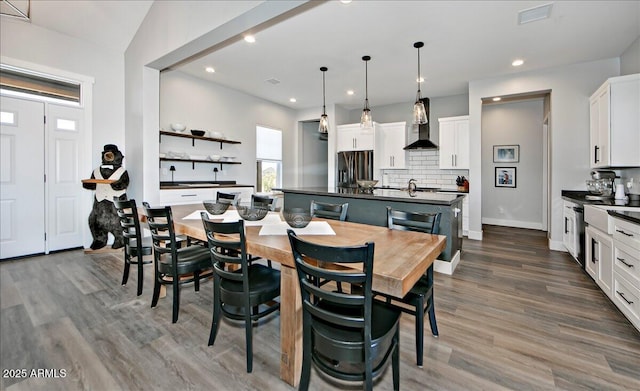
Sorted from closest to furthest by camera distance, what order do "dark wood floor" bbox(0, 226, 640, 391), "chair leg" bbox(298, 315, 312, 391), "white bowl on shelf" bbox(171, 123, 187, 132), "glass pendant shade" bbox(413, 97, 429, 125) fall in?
"chair leg" bbox(298, 315, 312, 391) < "dark wood floor" bbox(0, 226, 640, 391) < "glass pendant shade" bbox(413, 97, 429, 125) < "white bowl on shelf" bbox(171, 123, 187, 132)

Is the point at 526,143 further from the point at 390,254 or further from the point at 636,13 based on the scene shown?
the point at 390,254

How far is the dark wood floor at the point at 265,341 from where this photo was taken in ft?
5.21

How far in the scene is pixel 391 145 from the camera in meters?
6.57

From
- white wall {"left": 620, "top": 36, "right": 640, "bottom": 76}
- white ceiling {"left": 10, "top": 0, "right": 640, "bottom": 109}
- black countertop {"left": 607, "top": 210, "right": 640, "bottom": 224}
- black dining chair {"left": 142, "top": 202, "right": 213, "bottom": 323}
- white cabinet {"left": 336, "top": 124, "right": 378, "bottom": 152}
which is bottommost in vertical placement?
black dining chair {"left": 142, "top": 202, "right": 213, "bottom": 323}

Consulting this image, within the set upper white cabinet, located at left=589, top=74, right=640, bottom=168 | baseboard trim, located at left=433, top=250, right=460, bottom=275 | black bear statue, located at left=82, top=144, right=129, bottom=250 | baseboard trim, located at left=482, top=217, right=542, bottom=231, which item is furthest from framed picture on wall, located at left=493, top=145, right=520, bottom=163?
black bear statue, located at left=82, top=144, right=129, bottom=250

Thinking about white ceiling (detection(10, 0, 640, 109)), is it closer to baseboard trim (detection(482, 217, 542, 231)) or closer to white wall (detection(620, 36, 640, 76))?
white wall (detection(620, 36, 640, 76))

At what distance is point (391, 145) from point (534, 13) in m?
3.71

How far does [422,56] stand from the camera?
413 cm

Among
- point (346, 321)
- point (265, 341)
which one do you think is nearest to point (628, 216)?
point (346, 321)

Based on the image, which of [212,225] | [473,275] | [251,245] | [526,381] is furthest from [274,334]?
[473,275]

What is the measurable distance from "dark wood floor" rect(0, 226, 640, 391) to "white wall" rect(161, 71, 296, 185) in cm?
270

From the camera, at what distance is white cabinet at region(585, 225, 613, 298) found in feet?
8.27

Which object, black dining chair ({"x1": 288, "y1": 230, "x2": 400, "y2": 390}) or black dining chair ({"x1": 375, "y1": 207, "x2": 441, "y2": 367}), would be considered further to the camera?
black dining chair ({"x1": 375, "y1": 207, "x2": 441, "y2": 367})

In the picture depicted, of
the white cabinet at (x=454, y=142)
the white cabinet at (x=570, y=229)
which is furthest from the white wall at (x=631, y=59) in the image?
the white cabinet at (x=454, y=142)
